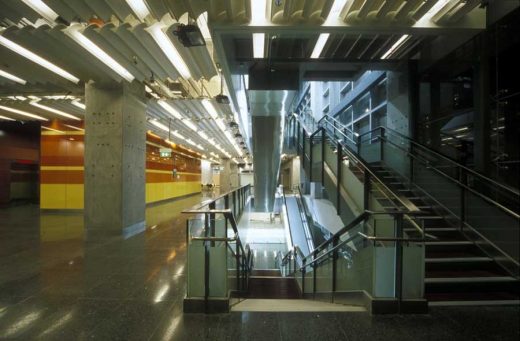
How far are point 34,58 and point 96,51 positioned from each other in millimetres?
1170

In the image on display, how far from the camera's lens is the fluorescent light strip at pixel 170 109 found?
7.79 metres

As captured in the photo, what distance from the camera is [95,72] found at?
Result: 17.7 feet

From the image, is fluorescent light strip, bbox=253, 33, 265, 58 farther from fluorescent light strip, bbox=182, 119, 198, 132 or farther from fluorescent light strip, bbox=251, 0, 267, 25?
fluorescent light strip, bbox=182, 119, 198, 132

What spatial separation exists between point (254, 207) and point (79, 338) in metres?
9.42

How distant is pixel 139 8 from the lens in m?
3.52

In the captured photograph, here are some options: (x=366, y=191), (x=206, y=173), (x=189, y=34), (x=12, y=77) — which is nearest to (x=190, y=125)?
(x=12, y=77)

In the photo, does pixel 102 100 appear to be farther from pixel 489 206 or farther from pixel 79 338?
pixel 489 206

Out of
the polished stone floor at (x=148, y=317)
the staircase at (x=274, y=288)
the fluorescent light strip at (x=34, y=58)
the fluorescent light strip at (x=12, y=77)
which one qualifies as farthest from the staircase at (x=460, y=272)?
the fluorescent light strip at (x=12, y=77)

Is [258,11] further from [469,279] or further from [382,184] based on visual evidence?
[469,279]

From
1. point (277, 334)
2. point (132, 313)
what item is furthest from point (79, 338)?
point (277, 334)

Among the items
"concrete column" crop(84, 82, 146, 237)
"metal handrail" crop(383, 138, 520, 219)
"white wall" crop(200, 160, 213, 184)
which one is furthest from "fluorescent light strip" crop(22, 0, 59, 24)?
"white wall" crop(200, 160, 213, 184)

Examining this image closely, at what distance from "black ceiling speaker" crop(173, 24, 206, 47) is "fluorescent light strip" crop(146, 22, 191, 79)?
503 mm

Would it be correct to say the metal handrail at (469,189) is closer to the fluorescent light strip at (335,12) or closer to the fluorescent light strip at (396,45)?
the fluorescent light strip at (396,45)

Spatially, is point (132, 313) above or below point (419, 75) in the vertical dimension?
below
